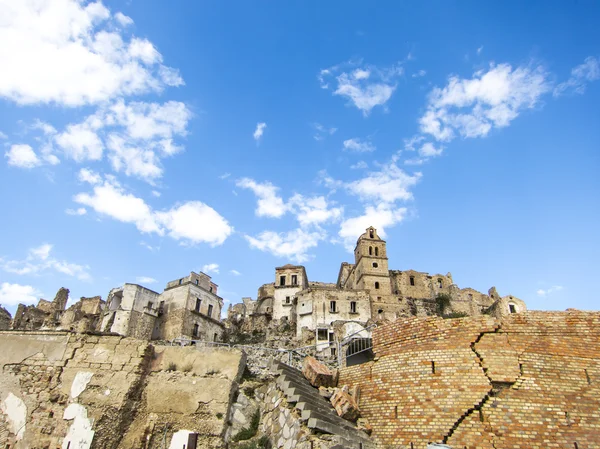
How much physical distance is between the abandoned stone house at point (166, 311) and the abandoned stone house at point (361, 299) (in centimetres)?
612

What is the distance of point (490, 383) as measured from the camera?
9820 mm

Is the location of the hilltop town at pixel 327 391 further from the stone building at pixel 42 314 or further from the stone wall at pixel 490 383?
the stone building at pixel 42 314

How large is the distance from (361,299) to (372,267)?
40.3 ft

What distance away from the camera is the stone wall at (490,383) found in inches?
365

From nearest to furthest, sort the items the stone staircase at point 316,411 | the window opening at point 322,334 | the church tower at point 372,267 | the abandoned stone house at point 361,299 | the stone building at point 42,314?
the stone staircase at point 316,411 → the window opening at point 322,334 → the abandoned stone house at point 361,299 → the stone building at point 42,314 → the church tower at point 372,267

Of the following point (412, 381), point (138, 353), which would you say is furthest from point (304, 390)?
point (138, 353)

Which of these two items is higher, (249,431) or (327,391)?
(327,391)

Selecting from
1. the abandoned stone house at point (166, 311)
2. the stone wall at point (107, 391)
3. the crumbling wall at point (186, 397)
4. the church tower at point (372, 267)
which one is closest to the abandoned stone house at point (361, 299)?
the church tower at point (372, 267)

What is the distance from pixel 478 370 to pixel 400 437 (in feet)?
7.90

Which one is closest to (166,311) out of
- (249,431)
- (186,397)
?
(186,397)

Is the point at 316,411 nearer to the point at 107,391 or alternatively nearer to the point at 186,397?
the point at 186,397

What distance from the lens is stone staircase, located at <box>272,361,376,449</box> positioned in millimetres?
9203

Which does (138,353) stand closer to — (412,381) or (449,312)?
(412,381)

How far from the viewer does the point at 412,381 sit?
10523mm
